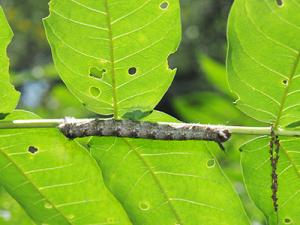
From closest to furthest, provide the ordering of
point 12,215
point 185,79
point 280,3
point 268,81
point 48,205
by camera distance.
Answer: point 280,3 < point 268,81 < point 48,205 < point 12,215 < point 185,79

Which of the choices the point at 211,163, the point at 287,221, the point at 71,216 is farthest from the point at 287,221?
the point at 71,216

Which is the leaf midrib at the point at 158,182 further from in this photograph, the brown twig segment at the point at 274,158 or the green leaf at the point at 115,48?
the brown twig segment at the point at 274,158

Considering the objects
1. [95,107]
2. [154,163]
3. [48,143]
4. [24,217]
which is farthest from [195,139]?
[24,217]

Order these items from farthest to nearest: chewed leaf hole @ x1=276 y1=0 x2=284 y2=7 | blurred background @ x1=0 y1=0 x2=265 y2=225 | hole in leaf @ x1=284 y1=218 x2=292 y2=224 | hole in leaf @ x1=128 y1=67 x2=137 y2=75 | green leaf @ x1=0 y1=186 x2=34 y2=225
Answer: blurred background @ x1=0 y1=0 x2=265 y2=225
green leaf @ x1=0 y1=186 x2=34 y2=225
hole in leaf @ x1=284 y1=218 x2=292 y2=224
hole in leaf @ x1=128 y1=67 x2=137 y2=75
chewed leaf hole @ x1=276 y1=0 x2=284 y2=7

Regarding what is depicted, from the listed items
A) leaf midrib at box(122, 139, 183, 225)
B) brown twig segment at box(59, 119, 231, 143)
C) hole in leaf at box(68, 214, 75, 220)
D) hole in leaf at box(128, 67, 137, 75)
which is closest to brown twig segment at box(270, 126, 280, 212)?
brown twig segment at box(59, 119, 231, 143)

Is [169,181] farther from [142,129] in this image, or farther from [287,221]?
[287,221]

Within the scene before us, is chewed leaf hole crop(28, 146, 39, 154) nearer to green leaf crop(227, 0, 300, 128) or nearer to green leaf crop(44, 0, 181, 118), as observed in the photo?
green leaf crop(44, 0, 181, 118)

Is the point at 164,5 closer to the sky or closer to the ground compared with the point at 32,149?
closer to the sky
